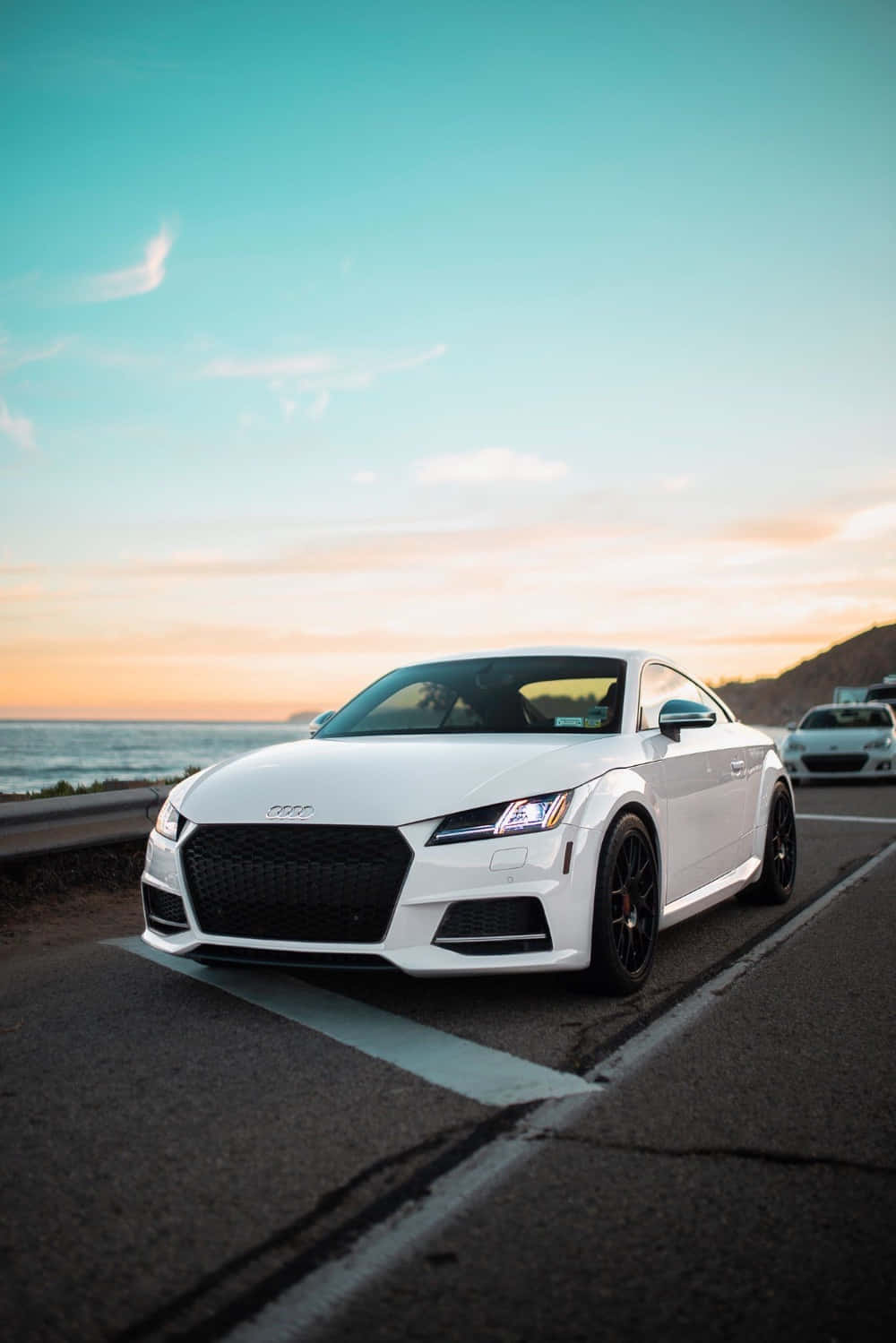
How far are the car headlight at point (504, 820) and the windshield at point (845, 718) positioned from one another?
1582cm

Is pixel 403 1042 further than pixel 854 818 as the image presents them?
No

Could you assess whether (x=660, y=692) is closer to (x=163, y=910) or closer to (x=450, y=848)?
(x=450, y=848)

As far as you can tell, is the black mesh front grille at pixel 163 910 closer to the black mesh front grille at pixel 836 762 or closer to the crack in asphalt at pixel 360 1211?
the crack in asphalt at pixel 360 1211

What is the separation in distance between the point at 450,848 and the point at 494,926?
0.35 m

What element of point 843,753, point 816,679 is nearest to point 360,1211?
point 843,753

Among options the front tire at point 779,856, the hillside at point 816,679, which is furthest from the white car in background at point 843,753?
the hillside at point 816,679

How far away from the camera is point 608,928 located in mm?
4773

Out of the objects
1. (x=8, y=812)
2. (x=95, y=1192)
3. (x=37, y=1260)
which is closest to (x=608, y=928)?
(x=95, y=1192)

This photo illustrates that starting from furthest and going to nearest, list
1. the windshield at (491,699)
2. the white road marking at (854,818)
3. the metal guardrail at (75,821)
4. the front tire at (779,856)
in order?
the white road marking at (854,818), the front tire at (779,856), the metal guardrail at (75,821), the windshield at (491,699)

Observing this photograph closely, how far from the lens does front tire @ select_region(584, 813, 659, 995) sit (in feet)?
15.6

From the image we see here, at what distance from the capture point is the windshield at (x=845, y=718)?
19.7m

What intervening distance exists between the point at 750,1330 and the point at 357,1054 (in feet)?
6.58

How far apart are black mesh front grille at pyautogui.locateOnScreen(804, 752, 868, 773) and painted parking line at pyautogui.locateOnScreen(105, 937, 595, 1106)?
1485 centimetres

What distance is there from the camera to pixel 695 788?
6.15 metres
